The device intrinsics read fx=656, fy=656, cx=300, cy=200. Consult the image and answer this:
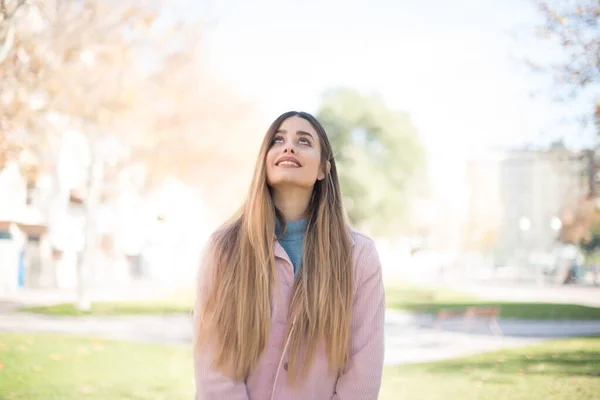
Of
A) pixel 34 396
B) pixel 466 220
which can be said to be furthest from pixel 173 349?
pixel 466 220

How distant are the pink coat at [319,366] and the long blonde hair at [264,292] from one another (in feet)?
0.09

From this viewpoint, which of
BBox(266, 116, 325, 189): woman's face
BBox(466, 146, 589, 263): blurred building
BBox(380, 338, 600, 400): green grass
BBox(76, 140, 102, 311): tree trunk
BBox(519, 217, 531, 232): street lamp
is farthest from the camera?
BBox(466, 146, 589, 263): blurred building

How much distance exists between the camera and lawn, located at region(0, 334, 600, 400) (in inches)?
206

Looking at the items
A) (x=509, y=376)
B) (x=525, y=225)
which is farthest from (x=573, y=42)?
(x=525, y=225)

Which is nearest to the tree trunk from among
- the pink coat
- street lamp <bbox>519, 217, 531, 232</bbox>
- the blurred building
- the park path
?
the park path

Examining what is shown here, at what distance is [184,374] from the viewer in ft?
21.5

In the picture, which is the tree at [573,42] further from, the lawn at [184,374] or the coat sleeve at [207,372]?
the coat sleeve at [207,372]

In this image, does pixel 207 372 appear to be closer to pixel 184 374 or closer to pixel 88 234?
pixel 184 374

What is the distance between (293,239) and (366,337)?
383 millimetres

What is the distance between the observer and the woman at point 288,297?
1903 millimetres

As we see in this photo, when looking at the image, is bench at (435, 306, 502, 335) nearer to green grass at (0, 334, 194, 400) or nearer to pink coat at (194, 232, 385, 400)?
green grass at (0, 334, 194, 400)

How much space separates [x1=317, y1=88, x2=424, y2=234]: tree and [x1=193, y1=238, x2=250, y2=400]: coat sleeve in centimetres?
2154

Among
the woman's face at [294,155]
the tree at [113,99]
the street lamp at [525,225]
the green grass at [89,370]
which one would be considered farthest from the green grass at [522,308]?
the street lamp at [525,225]

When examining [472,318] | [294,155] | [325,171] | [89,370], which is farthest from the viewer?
[472,318]
